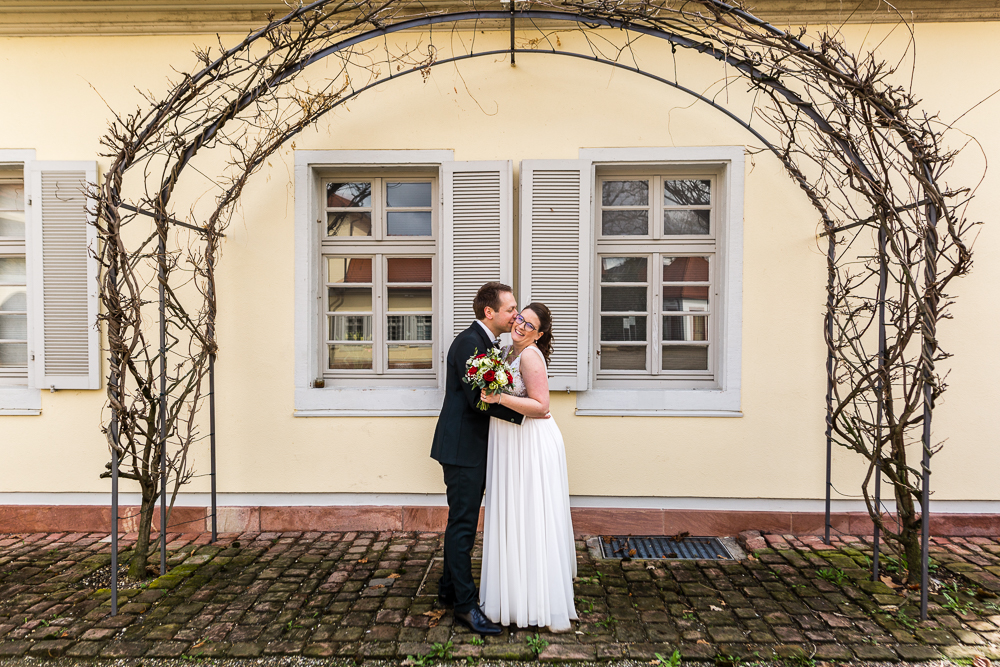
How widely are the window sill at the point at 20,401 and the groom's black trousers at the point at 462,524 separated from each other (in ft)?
11.4

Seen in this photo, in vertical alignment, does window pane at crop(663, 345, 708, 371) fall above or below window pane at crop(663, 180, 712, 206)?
below

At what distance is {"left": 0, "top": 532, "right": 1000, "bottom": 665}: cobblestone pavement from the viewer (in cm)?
282

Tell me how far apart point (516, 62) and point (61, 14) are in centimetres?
336

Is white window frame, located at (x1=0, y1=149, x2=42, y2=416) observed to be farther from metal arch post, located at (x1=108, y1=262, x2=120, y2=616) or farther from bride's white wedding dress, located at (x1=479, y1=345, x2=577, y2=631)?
bride's white wedding dress, located at (x1=479, y1=345, x2=577, y2=631)

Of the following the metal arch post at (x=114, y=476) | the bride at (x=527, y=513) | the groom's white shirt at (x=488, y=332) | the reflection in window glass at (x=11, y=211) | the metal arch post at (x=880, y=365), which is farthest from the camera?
the reflection in window glass at (x=11, y=211)

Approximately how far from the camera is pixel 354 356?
459cm

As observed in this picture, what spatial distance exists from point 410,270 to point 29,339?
287 cm

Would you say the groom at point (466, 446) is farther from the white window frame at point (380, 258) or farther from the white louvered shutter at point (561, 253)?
the white window frame at point (380, 258)

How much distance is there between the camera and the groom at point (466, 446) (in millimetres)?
2902

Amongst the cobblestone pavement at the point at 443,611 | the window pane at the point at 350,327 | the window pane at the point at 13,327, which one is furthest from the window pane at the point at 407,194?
the window pane at the point at 13,327

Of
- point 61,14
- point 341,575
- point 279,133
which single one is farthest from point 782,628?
point 61,14

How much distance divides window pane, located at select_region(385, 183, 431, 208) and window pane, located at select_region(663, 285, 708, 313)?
2.00m

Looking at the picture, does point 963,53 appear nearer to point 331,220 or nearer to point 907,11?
point 907,11

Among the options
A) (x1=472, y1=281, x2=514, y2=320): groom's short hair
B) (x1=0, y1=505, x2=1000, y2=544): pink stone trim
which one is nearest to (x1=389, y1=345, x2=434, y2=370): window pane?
(x1=0, y1=505, x2=1000, y2=544): pink stone trim
